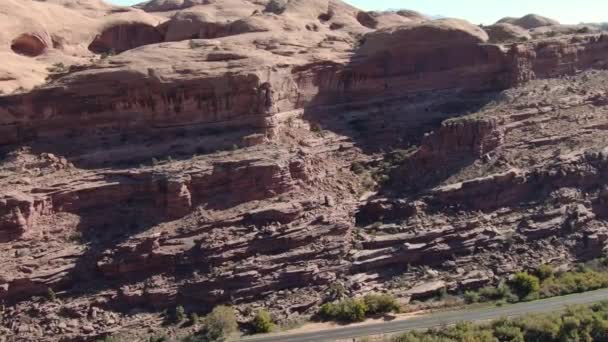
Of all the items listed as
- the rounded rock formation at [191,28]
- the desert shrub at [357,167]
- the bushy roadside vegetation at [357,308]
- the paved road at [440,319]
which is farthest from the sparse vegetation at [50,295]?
the rounded rock formation at [191,28]

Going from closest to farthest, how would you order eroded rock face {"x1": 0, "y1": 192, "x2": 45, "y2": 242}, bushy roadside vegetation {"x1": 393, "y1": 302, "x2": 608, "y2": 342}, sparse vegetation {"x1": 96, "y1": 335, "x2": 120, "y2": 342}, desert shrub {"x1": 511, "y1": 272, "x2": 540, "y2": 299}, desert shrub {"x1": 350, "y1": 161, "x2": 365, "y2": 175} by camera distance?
bushy roadside vegetation {"x1": 393, "y1": 302, "x2": 608, "y2": 342} < sparse vegetation {"x1": 96, "y1": 335, "x2": 120, "y2": 342} < eroded rock face {"x1": 0, "y1": 192, "x2": 45, "y2": 242} < desert shrub {"x1": 511, "y1": 272, "x2": 540, "y2": 299} < desert shrub {"x1": 350, "y1": 161, "x2": 365, "y2": 175}

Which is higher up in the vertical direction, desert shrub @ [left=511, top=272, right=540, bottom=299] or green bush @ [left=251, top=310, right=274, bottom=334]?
desert shrub @ [left=511, top=272, right=540, bottom=299]

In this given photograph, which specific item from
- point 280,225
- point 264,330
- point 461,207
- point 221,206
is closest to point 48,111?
point 221,206

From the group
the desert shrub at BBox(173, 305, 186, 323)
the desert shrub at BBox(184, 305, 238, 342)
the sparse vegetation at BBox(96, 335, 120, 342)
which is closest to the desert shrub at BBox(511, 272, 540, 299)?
the desert shrub at BBox(184, 305, 238, 342)

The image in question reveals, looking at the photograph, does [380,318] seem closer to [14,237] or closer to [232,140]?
[232,140]

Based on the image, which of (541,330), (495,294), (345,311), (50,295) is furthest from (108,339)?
(495,294)

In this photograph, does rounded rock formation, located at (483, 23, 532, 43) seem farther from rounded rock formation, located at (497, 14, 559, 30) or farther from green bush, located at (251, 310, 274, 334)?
green bush, located at (251, 310, 274, 334)
